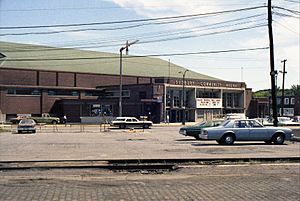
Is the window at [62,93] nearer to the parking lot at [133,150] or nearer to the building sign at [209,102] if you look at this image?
the building sign at [209,102]

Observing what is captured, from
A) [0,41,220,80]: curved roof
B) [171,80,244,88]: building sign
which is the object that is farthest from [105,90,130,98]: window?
[171,80,244,88]: building sign

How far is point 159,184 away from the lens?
1214 cm

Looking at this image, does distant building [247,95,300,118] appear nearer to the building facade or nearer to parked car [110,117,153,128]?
the building facade

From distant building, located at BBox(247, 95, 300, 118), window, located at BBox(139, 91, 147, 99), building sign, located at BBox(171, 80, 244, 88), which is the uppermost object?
building sign, located at BBox(171, 80, 244, 88)

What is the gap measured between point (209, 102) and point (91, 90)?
73.9ft

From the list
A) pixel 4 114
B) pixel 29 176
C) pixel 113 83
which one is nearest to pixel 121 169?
pixel 29 176

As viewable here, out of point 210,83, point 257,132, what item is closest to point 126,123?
point 257,132

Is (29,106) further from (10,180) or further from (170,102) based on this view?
(10,180)

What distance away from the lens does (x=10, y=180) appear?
41.9ft

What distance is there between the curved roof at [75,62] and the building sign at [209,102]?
16.6m

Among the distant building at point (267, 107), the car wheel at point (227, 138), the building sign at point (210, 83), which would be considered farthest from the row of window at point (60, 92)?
the car wheel at point (227, 138)

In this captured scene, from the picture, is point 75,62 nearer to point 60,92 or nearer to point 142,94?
point 60,92

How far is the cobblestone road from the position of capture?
1018 centimetres

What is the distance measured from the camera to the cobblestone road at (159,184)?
33.4 ft
